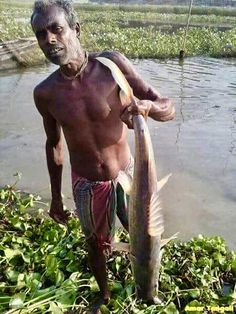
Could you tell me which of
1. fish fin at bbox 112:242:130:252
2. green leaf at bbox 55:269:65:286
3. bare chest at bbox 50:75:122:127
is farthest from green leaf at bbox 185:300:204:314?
bare chest at bbox 50:75:122:127

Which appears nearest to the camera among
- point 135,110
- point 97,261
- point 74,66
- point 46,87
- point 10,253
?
point 135,110

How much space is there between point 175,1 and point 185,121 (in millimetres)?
72025

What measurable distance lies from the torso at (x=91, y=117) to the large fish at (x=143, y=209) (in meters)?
0.21

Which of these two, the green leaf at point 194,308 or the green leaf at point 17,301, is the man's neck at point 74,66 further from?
the green leaf at point 194,308

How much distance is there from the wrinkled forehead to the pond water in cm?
264

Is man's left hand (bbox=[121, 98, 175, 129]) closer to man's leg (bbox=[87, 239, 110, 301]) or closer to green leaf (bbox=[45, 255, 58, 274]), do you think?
man's leg (bbox=[87, 239, 110, 301])

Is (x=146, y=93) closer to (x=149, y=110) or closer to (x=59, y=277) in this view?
(x=149, y=110)

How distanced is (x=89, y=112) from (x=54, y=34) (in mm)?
490

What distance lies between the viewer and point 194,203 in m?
4.94

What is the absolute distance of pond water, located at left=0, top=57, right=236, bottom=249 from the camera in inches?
186

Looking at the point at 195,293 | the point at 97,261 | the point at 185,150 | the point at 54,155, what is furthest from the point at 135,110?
the point at 185,150

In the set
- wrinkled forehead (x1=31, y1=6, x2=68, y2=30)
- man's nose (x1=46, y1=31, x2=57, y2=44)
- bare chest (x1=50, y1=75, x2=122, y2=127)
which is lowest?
bare chest (x1=50, y1=75, x2=122, y2=127)

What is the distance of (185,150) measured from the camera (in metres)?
6.62

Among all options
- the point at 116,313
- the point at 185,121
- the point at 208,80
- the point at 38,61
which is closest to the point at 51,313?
the point at 116,313
